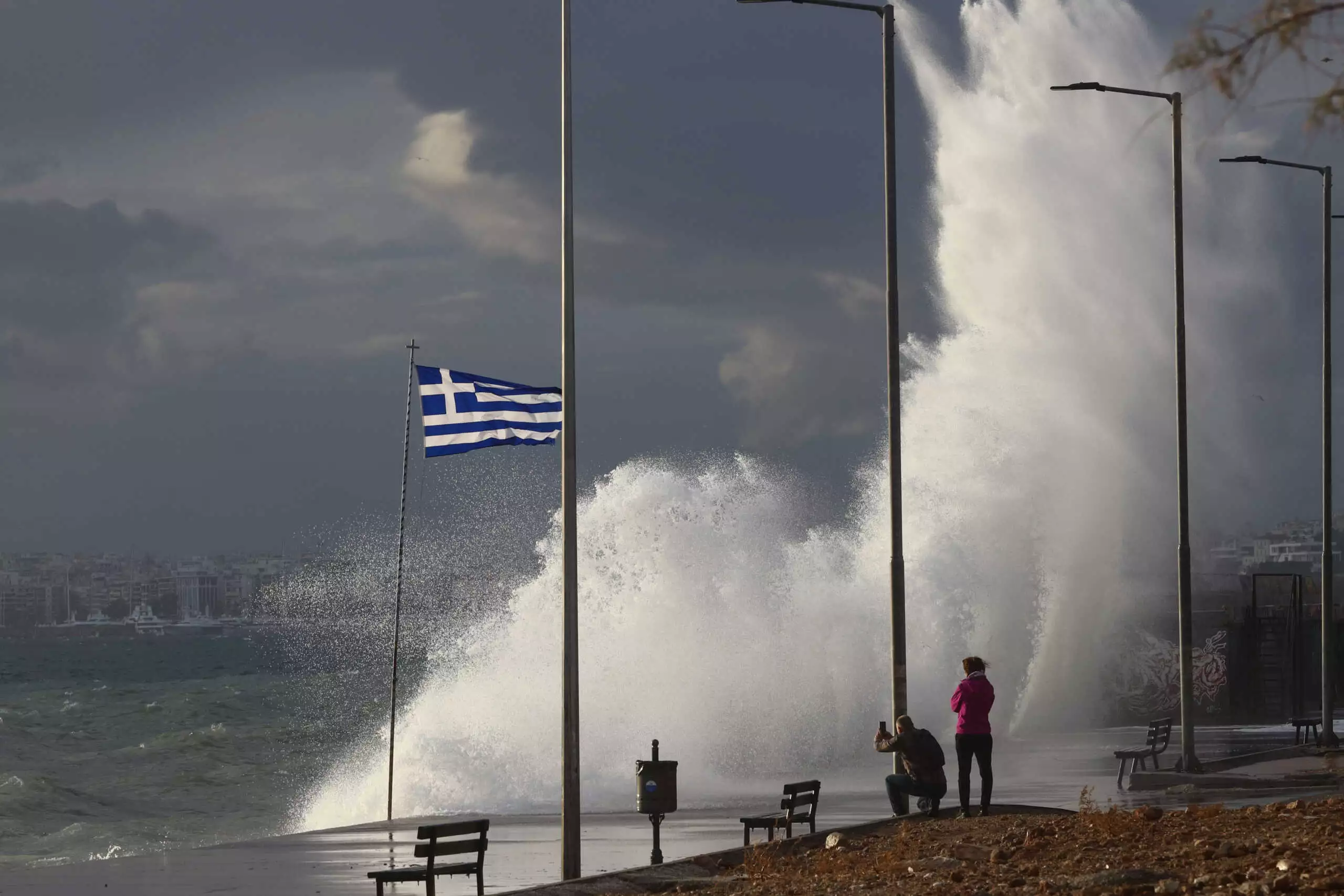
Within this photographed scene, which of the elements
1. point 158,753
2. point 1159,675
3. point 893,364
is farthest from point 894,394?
point 158,753

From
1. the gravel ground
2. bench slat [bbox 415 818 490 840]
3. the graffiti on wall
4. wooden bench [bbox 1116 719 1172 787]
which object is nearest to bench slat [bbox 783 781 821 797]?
the gravel ground

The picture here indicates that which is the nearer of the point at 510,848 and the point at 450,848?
the point at 450,848

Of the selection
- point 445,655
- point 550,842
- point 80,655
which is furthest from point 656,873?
point 80,655

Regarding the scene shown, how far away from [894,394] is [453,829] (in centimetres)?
870

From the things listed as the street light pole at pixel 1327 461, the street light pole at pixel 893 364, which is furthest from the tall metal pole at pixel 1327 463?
the street light pole at pixel 893 364

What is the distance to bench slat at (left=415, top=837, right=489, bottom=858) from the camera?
587 inches

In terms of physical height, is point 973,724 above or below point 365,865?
above

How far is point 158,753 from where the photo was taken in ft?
227

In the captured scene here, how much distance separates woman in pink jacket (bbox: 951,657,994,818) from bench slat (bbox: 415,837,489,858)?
5551 mm

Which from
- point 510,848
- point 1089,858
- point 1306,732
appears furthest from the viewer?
point 1306,732

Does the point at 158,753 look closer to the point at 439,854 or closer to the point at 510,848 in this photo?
the point at 510,848

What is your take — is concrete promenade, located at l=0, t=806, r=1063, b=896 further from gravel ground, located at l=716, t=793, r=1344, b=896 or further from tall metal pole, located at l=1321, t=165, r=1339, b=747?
tall metal pole, located at l=1321, t=165, r=1339, b=747

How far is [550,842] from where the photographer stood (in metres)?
21.4

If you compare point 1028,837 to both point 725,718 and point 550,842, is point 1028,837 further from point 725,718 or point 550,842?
point 725,718
